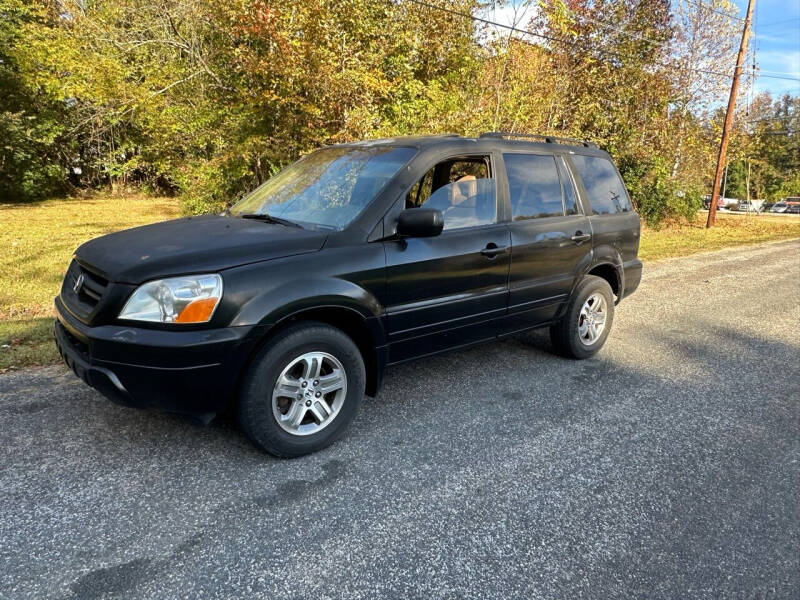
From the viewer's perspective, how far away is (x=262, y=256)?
2947mm

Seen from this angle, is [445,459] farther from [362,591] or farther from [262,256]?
[262,256]

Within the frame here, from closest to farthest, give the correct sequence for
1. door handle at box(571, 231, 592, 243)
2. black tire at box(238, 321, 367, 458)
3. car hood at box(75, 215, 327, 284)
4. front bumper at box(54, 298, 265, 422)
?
front bumper at box(54, 298, 265, 422)
car hood at box(75, 215, 327, 284)
black tire at box(238, 321, 367, 458)
door handle at box(571, 231, 592, 243)

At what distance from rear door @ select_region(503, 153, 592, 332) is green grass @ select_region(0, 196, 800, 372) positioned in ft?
13.1

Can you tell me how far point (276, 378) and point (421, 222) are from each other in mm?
1262

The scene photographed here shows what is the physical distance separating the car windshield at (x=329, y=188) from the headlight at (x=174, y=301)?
92 centimetres

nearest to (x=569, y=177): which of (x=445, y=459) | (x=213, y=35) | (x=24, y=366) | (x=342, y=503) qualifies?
(x=445, y=459)

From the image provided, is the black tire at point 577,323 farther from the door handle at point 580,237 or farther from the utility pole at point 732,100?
the utility pole at point 732,100

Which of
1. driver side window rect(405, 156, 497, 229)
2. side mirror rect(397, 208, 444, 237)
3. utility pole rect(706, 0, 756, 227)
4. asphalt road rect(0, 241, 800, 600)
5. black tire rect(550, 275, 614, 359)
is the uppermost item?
utility pole rect(706, 0, 756, 227)

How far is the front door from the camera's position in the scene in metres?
3.47

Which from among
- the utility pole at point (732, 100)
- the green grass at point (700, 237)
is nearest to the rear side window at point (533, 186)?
the green grass at point (700, 237)

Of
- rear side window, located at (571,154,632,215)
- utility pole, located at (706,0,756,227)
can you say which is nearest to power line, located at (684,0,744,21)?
utility pole, located at (706,0,756,227)

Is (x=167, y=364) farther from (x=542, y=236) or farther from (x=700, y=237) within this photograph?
(x=700, y=237)

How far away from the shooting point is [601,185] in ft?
16.6

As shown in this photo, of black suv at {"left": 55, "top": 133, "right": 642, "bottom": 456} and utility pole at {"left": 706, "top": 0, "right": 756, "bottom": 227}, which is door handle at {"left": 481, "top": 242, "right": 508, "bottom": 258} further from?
utility pole at {"left": 706, "top": 0, "right": 756, "bottom": 227}
